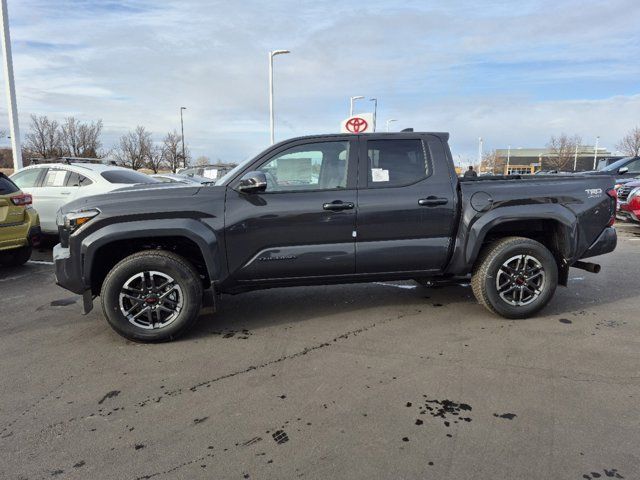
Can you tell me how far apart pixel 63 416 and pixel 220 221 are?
1.90 m

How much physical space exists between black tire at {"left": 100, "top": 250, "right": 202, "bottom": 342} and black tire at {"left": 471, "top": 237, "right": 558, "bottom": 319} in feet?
9.16

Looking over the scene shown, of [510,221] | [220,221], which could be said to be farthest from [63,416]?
[510,221]

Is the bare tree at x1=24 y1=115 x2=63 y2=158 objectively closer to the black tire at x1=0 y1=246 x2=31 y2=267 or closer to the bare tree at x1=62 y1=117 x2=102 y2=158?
the bare tree at x1=62 y1=117 x2=102 y2=158

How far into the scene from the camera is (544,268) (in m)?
4.50

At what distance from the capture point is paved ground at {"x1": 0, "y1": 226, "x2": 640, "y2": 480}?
2445mm

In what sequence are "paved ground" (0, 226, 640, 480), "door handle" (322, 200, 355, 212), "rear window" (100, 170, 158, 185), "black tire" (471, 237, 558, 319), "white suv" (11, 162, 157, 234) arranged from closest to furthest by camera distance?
"paved ground" (0, 226, 640, 480) → "door handle" (322, 200, 355, 212) → "black tire" (471, 237, 558, 319) → "white suv" (11, 162, 157, 234) → "rear window" (100, 170, 158, 185)

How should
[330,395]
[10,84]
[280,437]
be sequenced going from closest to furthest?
[280,437]
[330,395]
[10,84]

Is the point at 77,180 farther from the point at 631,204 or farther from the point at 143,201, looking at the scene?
the point at 631,204

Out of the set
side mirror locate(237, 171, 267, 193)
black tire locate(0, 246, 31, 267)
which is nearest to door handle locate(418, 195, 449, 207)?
side mirror locate(237, 171, 267, 193)

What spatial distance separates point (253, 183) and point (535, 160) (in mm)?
101619

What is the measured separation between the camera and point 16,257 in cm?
730

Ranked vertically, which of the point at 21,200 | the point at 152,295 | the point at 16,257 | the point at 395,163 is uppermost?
the point at 395,163

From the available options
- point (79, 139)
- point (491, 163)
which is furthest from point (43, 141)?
point (491, 163)

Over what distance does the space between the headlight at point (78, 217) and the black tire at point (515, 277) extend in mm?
3692
